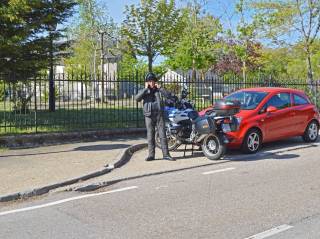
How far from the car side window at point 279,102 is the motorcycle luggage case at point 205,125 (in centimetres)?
180

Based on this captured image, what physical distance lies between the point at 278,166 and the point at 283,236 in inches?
164

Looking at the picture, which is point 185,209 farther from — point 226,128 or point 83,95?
point 83,95

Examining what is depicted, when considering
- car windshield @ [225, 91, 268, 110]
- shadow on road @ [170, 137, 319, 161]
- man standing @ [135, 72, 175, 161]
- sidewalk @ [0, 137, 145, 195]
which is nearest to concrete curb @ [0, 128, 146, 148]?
sidewalk @ [0, 137, 145, 195]

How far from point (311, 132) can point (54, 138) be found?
288 inches

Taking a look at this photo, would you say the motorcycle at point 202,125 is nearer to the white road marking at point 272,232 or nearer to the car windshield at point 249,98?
the car windshield at point 249,98

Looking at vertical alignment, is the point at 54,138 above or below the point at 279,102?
below

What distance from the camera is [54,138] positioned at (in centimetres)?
1152

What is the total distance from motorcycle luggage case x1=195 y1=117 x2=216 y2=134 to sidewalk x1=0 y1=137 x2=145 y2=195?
204cm

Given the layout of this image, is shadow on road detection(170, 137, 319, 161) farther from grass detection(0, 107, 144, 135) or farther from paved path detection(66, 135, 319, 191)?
grass detection(0, 107, 144, 135)

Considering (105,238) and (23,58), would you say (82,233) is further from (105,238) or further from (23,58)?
(23,58)

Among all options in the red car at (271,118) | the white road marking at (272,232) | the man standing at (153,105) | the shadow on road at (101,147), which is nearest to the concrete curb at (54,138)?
the shadow on road at (101,147)

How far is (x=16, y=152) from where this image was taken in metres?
10.3

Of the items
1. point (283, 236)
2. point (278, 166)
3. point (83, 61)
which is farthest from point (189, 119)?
point (83, 61)

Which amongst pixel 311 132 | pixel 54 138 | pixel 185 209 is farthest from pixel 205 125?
pixel 54 138
